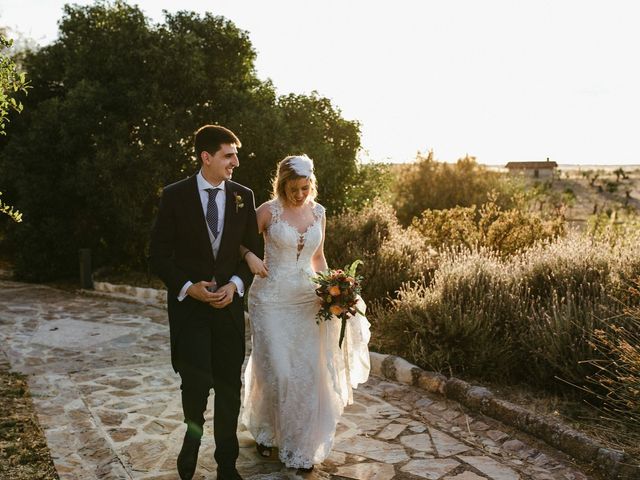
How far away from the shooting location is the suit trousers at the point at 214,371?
13.8 ft

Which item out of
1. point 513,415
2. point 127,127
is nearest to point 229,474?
point 513,415

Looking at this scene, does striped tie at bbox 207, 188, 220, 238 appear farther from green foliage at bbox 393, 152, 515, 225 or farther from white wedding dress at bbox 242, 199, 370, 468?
green foliage at bbox 393, 152, 515, 225

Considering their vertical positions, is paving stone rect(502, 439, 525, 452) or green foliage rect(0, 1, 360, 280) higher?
green foliage rect(0, 1, 360, 280)

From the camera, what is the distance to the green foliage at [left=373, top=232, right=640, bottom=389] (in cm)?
625

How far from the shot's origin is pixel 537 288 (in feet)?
25.2

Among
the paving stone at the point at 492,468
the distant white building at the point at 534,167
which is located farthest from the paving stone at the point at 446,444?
the distant white building at the point at 534,167

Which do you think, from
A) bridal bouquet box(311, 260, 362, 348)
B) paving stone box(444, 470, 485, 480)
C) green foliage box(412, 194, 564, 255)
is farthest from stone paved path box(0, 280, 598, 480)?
green foliage box(412, 194, 564, 255)

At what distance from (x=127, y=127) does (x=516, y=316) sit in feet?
31.3

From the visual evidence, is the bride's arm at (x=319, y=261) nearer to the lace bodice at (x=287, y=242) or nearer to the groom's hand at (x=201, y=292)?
the lace bodice at (x=287, y=242)

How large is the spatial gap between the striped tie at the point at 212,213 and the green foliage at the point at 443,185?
13190mm

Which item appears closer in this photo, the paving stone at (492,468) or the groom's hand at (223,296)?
the groom's hand at (223,296)

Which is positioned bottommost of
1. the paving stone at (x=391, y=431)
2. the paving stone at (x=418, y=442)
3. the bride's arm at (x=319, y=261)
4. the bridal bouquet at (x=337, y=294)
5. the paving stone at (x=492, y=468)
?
the paving stone at (x=391, y=431)

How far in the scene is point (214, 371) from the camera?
14.6 feet

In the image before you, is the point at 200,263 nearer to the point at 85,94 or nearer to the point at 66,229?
the point at 85,94
